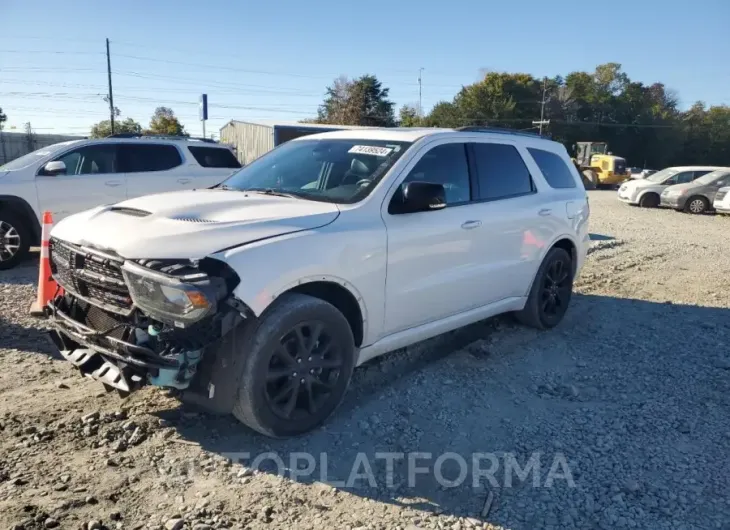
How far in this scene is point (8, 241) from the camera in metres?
7.93

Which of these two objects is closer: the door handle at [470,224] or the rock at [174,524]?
the rock at [174,524]

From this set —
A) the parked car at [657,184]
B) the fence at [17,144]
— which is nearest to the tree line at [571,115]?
the fence at [17,144]

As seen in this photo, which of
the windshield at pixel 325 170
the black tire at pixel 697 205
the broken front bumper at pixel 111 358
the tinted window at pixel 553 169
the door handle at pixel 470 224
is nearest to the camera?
the broken front bumper at pixel 111 358

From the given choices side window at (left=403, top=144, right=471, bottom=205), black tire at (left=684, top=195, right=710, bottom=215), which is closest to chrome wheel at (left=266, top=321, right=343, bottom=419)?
side window at (left=403, top=144, right=471, bottom=205)

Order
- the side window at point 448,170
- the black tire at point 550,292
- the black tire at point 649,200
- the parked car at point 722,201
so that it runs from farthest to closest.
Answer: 1. the black tire at point 649,200
2. the parked car at point 722,201
3. the black tire at point 550,292
4. the side window at point 448,170

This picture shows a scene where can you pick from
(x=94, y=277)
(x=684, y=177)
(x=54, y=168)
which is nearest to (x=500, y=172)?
(x=94, y=277)

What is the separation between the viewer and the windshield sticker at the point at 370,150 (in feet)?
14.0

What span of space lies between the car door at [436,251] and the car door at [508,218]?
122mm

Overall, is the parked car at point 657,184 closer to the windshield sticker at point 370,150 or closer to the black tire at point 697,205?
the black tire at point 697,205

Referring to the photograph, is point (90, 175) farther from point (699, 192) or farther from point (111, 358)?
point (699, 192)

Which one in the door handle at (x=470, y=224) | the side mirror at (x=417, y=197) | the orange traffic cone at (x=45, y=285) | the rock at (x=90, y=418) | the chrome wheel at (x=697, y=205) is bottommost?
the rock at (x=90, y=418)

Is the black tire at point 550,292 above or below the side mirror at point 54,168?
below

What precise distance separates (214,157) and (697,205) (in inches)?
669

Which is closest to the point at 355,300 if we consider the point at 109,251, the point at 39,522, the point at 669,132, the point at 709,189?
the point at 109,251
